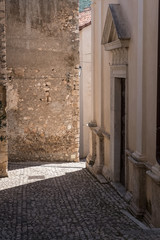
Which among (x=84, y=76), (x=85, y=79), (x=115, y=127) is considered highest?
(x=84, y=76)

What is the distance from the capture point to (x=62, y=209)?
8086 millimetres

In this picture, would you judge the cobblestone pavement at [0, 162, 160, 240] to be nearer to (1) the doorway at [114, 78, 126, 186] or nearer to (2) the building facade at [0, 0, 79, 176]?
(1) the doorway at [114, 78, 126, 186]

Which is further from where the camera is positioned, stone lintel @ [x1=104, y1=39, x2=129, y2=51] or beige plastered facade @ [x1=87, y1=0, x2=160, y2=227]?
stone lintel @ [x1=104, y1=39, x2=129, y2=51]

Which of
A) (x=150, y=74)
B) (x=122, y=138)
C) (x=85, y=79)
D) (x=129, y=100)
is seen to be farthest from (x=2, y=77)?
(x=85, y=79)

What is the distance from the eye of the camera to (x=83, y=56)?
19375 millimetres

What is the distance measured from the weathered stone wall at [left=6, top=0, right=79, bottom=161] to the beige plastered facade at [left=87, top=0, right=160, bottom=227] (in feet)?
7.32

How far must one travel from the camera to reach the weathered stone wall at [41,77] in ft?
45.2

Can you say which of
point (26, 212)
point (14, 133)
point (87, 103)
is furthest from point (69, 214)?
point (87, 103)

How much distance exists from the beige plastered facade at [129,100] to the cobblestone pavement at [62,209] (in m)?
0.46

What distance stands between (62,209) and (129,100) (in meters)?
2.33

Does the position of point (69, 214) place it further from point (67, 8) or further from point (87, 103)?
point (87, 103)

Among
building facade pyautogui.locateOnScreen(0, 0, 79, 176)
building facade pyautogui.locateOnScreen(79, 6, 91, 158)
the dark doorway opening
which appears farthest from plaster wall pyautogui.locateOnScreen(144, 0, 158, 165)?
building facade pyautogui.locateOnScreen(79, 6, 91, 158)

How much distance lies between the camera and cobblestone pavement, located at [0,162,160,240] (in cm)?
606

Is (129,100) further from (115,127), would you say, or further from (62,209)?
(62,209)
